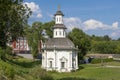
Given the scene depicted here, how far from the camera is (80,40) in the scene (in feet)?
251

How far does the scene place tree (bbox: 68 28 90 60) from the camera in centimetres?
7638

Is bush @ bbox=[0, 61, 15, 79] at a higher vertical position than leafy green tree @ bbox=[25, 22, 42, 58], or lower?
lower

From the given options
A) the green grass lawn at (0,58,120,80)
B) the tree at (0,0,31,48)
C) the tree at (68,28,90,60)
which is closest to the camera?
the green grass lawn at (0,58,120,80)

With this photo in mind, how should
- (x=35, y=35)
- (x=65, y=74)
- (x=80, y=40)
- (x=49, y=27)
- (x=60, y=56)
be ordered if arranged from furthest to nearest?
(x=35, y=35) → (x=49, y=27) → (x=80, y=40) → (x=60, y=56) → (x=65, y=74)

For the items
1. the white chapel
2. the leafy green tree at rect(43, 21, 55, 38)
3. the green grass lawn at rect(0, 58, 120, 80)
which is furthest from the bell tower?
the leafy green tree at rect(43, 21, 55, 38)

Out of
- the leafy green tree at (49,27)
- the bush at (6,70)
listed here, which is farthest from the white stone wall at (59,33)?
the bush at (6,70)

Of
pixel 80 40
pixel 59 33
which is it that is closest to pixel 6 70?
pixel 59 33

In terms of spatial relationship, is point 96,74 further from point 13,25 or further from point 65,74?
point 13,25

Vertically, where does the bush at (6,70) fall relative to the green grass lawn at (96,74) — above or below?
above

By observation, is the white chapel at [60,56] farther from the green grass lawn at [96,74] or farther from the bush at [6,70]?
the bush at [6,70]

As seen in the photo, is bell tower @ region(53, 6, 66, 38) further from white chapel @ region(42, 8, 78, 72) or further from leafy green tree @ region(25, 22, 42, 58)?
leafy green tree @ region(25, 22, 42, 58)

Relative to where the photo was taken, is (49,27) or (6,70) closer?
(6,70)

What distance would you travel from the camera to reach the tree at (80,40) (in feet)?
251

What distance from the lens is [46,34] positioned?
276ft
